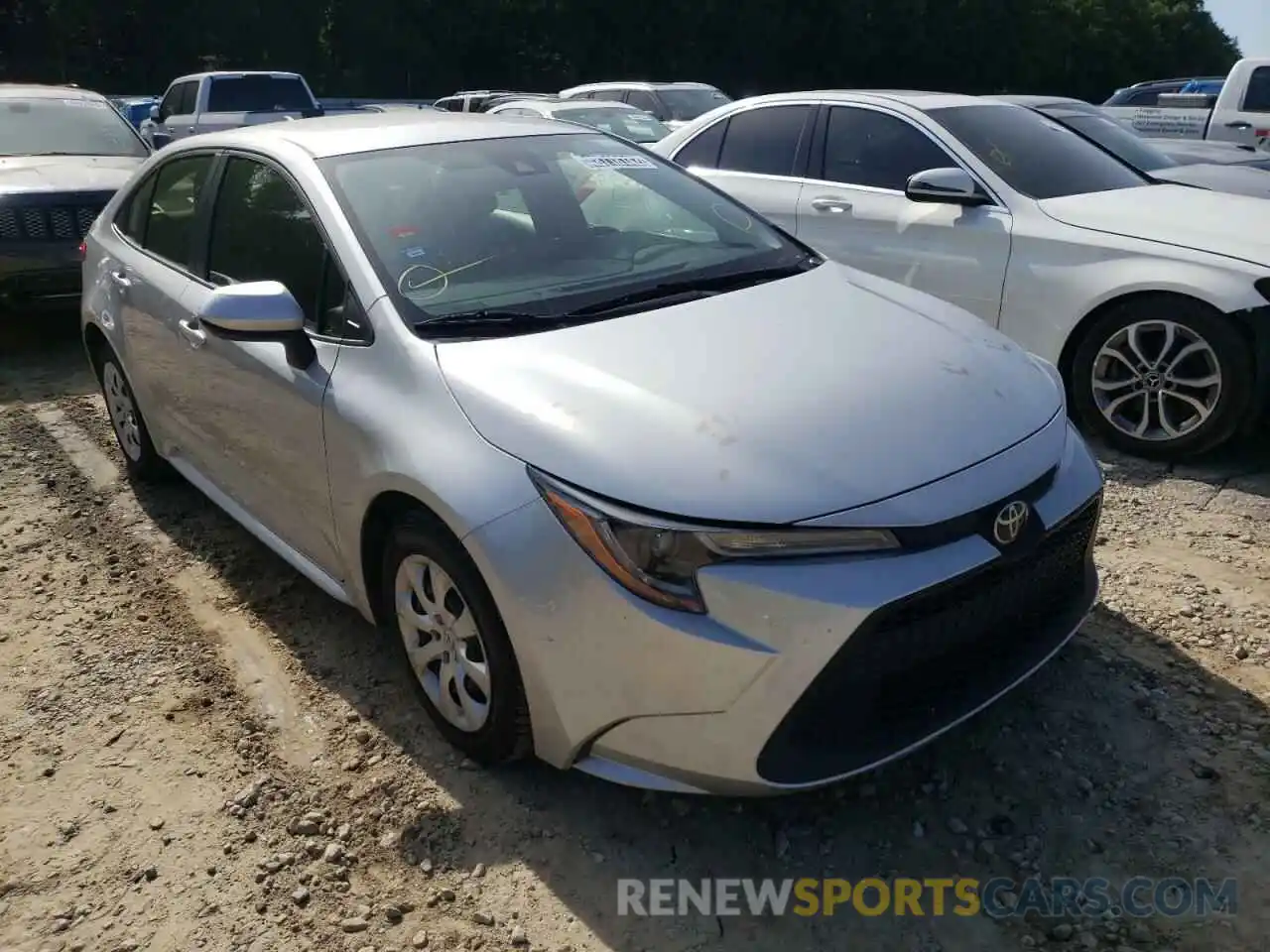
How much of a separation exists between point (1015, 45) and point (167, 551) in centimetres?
4818

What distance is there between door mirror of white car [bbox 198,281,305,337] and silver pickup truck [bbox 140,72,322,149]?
13.8 meters

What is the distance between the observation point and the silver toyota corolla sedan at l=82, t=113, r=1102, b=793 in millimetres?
2242

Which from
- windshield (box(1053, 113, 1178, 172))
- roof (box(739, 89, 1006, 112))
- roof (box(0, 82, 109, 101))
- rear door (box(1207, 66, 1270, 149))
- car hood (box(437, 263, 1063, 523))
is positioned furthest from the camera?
rear door (box(1207, 66, 1270, 149))

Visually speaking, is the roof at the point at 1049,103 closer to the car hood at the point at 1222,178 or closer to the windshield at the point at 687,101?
the car hood at the point at 1222,178

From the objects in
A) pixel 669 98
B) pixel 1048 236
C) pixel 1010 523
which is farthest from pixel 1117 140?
pixel 669 98

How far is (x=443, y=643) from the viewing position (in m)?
2.79

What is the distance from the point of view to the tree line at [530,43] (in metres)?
34.0

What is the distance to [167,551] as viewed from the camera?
4.25 m

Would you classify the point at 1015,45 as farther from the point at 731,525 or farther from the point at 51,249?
the point at 731,525

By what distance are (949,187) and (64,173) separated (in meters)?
5.96

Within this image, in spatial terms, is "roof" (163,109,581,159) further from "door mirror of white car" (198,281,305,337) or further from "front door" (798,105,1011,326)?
"front door" (798,105,1011,326)

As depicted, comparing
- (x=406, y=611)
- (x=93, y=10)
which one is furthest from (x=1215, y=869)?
(x=93, y=10)

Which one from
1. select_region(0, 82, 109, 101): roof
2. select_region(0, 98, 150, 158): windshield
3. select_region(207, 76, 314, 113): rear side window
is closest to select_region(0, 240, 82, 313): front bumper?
select_region(0, 98, 150, 158): windshield

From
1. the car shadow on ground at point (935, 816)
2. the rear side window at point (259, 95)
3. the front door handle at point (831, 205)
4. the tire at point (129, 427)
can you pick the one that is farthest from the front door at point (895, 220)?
the rear side window at point (259, 95)
